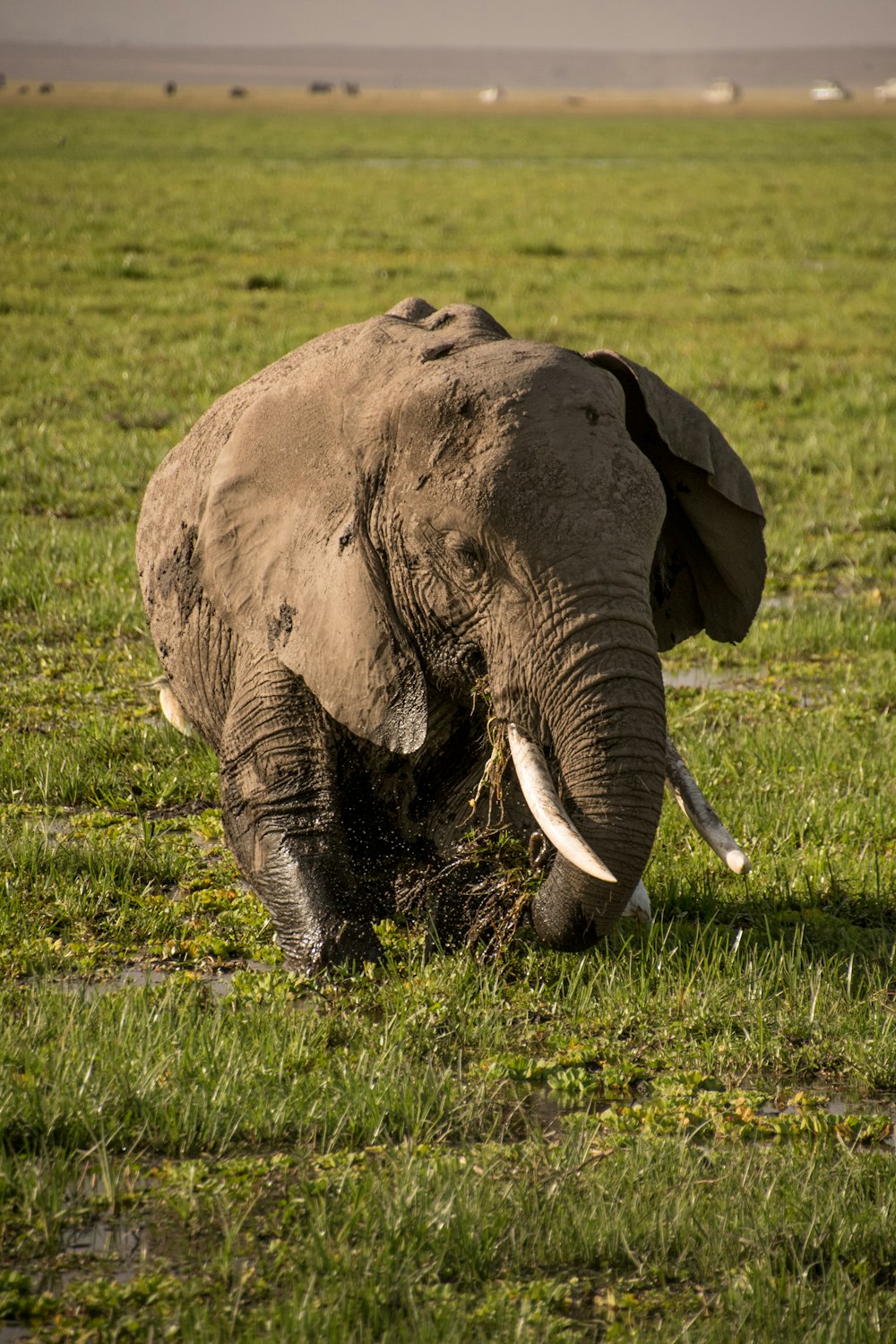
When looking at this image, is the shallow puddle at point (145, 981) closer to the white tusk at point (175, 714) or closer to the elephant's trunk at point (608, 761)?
the elephant's trunk at point (608, 761)

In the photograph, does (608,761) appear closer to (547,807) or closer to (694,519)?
(547,807)

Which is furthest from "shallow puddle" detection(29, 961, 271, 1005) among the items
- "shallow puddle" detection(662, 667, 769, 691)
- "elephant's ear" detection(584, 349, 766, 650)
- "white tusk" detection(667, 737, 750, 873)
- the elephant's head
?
"shallow puddle" detection(662, 667, 769, 691)

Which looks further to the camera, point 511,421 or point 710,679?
point 710,679

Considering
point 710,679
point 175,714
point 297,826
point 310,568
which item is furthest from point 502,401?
point 710,679

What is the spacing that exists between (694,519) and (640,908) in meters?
1.27

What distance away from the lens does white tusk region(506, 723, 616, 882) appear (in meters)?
4.02

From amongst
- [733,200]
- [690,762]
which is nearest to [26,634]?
[690,762]

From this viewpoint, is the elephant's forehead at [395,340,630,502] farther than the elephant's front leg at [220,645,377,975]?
No

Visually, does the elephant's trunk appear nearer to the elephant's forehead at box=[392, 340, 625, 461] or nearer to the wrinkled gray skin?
the wrinkled gray skin

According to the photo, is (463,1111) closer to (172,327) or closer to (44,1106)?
(44,1106)

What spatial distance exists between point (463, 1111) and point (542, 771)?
3.01ft

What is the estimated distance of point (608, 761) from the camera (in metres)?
4.18

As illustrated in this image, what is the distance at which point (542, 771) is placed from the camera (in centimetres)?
430

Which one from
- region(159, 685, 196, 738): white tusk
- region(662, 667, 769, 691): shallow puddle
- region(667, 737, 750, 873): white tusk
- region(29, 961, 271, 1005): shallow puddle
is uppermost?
region(667, 737, 750, 873): white tusk
